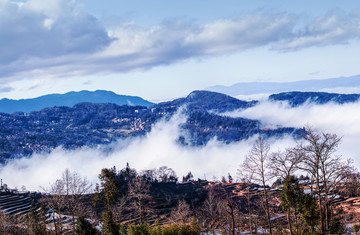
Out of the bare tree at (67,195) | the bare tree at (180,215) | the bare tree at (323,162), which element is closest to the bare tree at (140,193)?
the bare tree at (180,215)

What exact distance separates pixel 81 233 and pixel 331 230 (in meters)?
24.5

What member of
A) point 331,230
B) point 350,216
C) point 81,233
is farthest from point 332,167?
point 350,216

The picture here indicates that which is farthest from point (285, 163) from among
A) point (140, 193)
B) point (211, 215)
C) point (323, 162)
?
point (140, 193)

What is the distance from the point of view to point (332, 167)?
2798 cm

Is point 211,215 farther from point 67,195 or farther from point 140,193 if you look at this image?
point 67,195

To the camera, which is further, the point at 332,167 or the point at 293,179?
the point at 293,179

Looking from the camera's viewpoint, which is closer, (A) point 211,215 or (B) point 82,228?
(B) point 82,228

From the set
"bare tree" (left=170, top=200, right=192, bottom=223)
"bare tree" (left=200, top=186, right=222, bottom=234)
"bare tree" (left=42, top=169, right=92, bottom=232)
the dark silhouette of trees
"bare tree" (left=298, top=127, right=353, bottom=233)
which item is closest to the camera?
"bare tree" (left=298, top=127, right=353, bottom=233)

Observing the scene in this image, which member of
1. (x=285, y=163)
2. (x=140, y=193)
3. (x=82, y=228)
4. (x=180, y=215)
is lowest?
(x=180, y=215)

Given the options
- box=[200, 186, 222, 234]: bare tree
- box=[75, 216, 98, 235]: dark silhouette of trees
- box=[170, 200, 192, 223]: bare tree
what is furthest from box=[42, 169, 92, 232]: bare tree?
box=[200, 186, 222, 234]: bare tree

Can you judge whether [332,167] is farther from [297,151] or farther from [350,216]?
[350,216]

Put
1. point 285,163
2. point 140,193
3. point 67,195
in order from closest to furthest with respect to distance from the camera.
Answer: point 285,163, point 140,193, point 67,195

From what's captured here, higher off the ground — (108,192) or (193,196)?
(108,192)

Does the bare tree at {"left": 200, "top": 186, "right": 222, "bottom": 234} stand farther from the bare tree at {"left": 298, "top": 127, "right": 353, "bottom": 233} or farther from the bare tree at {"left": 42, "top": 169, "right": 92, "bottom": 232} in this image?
the bare tree at {"left": 42, "top": 169, "right": 92, "bottom": 232}
